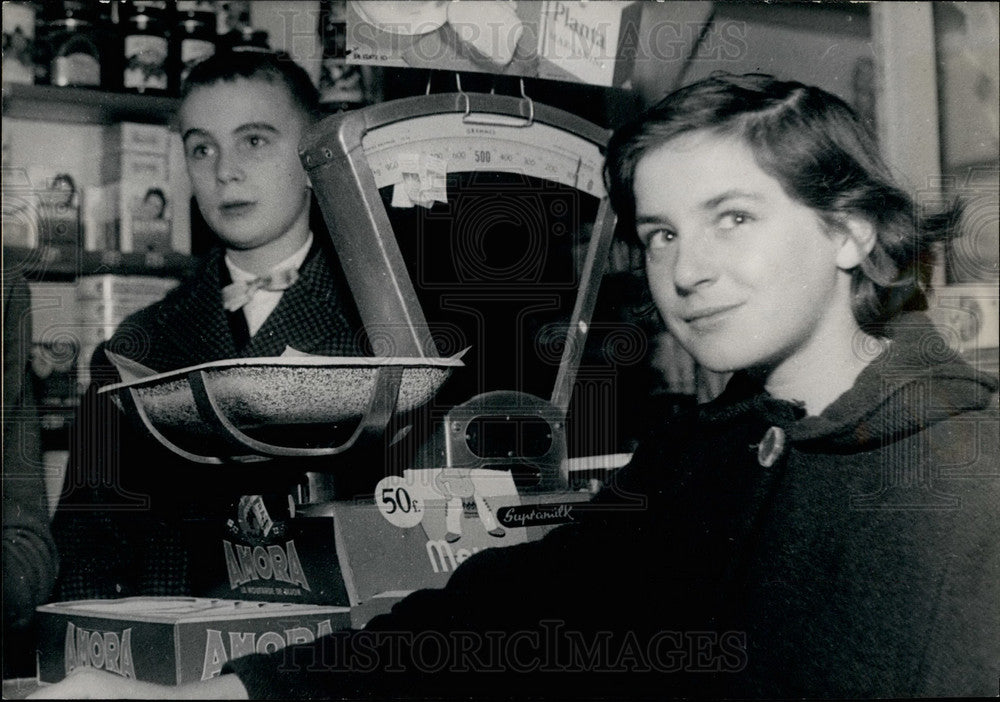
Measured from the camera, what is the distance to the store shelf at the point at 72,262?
3.87 ft

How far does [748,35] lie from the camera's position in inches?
53.7

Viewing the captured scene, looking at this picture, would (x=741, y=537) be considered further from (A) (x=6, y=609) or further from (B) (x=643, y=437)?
(A) (x=6, y=609)

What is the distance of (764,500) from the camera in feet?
3.84

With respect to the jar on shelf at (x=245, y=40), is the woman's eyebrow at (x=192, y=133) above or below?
below

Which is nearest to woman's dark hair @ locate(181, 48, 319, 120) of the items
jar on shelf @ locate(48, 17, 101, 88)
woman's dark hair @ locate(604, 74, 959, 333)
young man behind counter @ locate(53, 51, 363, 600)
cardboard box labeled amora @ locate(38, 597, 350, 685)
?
young man behind counter @ locate(53, 51, 363, 600)

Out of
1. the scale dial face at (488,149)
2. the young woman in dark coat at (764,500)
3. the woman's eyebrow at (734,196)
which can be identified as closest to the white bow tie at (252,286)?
the scale dial face at (488,149)

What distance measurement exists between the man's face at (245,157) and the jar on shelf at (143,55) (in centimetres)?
5

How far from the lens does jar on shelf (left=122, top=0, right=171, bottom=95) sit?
1.22 m

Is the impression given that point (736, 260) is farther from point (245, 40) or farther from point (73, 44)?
point (73, 44)

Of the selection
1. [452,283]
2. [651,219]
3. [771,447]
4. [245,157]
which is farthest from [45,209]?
[771,447]

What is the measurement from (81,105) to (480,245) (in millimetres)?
496

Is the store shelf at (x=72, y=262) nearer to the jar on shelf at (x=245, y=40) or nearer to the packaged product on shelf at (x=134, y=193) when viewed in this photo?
the packaged product on shelf at (x=134, y=193)

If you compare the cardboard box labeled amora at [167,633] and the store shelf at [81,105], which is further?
the store shelf at [81,105]

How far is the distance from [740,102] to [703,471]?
17.5 inches
